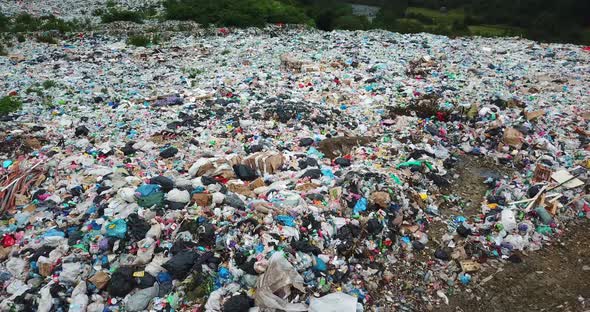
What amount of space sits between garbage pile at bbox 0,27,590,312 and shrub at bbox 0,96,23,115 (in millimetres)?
204

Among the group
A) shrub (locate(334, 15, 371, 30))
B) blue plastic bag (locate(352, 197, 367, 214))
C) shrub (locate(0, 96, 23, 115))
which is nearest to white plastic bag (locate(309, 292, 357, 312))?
blue plastic bag (locate(352, 197, 367, 214))

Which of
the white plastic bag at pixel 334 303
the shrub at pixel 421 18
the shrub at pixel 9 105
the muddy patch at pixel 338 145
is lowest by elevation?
the white plastic bag at pixel 334 303

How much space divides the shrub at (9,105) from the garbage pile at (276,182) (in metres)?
0.20

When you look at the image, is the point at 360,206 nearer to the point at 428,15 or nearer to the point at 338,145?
the point at 338,145

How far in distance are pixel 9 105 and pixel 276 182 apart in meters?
4.71

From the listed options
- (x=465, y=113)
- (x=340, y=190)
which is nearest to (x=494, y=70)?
(x=465, y=113)

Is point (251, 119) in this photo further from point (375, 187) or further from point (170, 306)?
point (170, 306)

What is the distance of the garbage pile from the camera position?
2818 mm

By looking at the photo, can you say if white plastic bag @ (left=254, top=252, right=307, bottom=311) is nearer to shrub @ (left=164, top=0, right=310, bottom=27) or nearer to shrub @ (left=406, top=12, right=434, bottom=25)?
shrub @ (left=164, top=0, right=310, bottom=27)

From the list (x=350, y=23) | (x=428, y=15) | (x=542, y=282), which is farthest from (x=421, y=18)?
(x=542, y=282)

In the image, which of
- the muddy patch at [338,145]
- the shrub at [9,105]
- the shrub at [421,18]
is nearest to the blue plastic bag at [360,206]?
the muddy patch at [338,145]

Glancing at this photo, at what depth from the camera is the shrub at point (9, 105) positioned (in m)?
5.67

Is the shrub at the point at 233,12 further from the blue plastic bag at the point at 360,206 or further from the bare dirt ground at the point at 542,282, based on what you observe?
the bare dirt ground at the point at 542,282

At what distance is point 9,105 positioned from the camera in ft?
19.0
